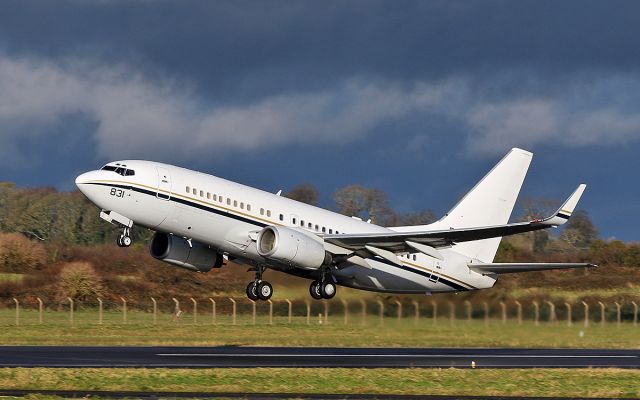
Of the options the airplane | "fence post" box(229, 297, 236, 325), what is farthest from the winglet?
"fence post" box(229, 297, 236, 325)

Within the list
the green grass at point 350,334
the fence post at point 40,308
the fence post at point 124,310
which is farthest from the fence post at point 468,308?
the fence post at point 40,308

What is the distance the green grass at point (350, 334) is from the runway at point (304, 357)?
3.30 ft

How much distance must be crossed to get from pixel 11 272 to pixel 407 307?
30023 millimetres

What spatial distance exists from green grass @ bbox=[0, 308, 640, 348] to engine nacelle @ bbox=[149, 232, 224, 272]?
3.20 m

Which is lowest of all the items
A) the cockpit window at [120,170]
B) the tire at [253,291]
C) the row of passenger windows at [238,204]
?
the tire at [253,291]

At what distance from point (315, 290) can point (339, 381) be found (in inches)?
698

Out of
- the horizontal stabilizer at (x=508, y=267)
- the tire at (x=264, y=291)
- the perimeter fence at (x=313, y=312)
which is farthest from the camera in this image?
the horizontal stabilizer at (x=508, y=267)

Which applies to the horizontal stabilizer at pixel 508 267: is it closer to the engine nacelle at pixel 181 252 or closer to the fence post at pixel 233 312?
the engine nacelle at pixel 181 252

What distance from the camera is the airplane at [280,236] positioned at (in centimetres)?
4566

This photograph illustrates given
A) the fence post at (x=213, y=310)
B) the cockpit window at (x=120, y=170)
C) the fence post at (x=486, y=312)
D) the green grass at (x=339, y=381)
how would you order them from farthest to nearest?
the fence post at (x=213, y=310), the fence post at (x=486, y=312), the cockpit window at (x=120, y=170), the green grass at (x=339, y=381)

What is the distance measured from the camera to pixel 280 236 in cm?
4678

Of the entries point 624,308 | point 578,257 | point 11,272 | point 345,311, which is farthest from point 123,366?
point 578,257

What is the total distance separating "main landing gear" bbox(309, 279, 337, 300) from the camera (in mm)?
50281

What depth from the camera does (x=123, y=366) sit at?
1433 inches
